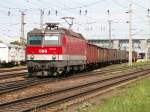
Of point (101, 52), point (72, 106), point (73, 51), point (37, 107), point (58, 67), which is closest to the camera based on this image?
point (37, 107)

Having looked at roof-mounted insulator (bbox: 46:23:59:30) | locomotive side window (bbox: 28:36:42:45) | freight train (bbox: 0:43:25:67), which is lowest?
freight train (bbox: 0:43:25:67)

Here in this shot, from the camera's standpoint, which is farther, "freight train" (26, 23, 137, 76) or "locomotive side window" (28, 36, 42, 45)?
"locomotive side window" (28, 36, 42, 45)

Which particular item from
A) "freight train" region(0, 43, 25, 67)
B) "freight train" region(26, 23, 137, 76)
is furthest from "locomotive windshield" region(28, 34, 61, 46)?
"freight train" region(0, 43, 25, 67)

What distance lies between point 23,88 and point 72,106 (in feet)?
19.8

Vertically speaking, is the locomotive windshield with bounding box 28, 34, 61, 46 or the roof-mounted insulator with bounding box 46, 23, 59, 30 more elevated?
the roof-mounted insulator with bounding box 46, 23, 59, 30

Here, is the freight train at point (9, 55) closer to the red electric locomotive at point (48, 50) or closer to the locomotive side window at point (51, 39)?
the red electric locomotive at point (48, 50)

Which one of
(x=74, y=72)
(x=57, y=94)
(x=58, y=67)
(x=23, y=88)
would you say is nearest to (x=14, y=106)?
(x=57, y=94)

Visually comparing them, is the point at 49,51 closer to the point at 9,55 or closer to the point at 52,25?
the point at 52,25

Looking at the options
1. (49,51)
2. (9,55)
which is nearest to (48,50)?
(49,51)

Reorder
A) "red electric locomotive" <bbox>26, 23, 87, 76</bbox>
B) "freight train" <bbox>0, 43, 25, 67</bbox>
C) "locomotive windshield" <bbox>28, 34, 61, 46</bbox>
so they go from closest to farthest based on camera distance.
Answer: "red electric locomotive" <bbox>26, 23, 87, 76</bbox>
"locomotive windshield" <bbox>28, 34, 61, 46</bbox>
"freight train" <bbox>0, 43, 25, 67</bbox>

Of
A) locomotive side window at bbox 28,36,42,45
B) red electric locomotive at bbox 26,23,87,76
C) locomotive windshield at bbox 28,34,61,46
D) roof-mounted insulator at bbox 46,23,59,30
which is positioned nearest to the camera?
red electric locomotive at bbox 26,23,87,76

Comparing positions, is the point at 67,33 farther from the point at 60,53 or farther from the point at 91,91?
the point at 91,91

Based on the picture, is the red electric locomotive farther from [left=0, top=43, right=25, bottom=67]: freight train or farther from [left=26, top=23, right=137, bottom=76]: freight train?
[left=0, top=43, right=25, bottom=67]: freight train

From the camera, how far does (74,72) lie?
113 ft
